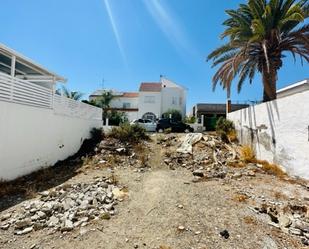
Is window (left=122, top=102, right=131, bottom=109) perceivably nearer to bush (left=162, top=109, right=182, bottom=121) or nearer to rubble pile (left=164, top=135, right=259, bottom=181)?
bush (left=162, top=109, right=182, bottom=121)

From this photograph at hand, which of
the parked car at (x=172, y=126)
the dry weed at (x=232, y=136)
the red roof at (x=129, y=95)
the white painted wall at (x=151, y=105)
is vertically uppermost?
the red roof at (x=129, y=95)

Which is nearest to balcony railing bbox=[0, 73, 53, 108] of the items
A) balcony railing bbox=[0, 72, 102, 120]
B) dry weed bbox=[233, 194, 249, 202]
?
balcony railing bbox=[0, 72, 102, 120]

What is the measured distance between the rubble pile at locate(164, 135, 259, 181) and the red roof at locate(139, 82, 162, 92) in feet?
77.9

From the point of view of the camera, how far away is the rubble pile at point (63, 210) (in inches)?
216

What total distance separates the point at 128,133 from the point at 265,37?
9.52 meters

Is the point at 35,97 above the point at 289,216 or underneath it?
above

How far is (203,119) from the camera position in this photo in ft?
90.4

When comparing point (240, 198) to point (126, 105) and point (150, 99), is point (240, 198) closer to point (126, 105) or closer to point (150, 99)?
point (150, 99)

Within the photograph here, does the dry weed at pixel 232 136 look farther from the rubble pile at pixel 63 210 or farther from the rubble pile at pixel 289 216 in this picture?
the rubble pile at pixel 63 210

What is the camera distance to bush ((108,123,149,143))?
49.5 feet

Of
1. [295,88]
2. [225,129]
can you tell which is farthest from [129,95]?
[295,88]

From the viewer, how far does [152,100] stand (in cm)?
3731

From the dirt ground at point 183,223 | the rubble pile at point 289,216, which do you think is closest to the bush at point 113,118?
the dirt ground at point 183,223

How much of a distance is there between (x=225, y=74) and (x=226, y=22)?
3.07 metres
